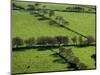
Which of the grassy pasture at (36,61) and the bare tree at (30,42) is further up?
the bare tree at (30,42)

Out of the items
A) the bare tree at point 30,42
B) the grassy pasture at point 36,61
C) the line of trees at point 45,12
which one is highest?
the line of trees at point 45,12

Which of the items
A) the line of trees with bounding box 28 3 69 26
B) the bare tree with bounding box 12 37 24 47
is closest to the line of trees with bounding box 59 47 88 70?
the line of trees with bounding box 28 3 69 26

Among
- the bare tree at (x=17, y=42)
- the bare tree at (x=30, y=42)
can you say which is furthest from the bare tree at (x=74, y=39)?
the bare tree at (x=17, y=42)

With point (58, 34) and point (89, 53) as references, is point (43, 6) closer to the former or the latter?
point (58, 34)

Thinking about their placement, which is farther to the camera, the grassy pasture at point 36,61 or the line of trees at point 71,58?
the line of trees at point 71,58

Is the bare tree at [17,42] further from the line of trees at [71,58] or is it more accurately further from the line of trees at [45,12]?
the line of trees at [71,58]
